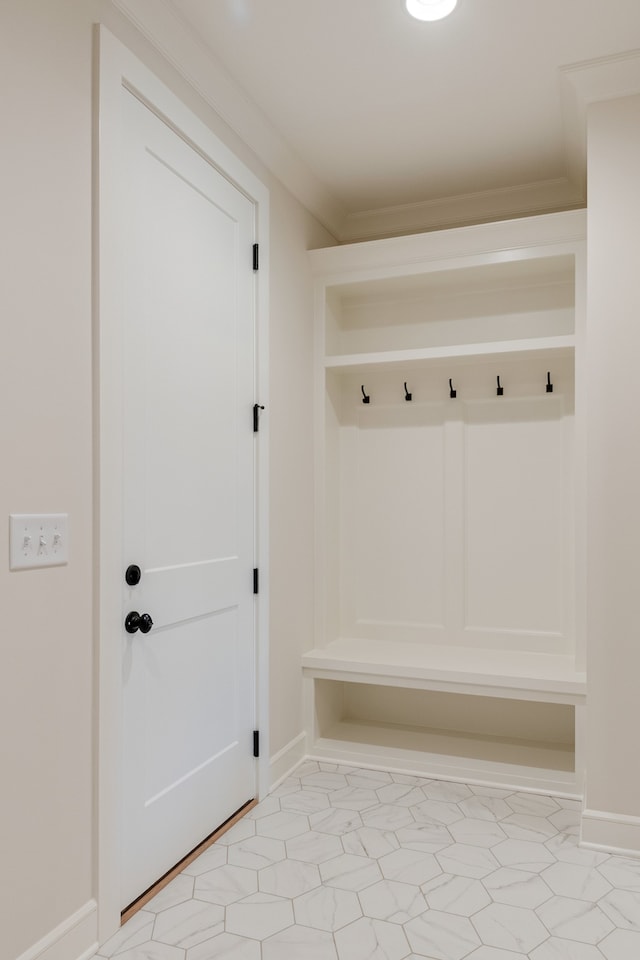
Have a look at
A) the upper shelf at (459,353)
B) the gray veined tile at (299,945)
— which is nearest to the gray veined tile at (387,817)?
the gray veined tile at (299,945)

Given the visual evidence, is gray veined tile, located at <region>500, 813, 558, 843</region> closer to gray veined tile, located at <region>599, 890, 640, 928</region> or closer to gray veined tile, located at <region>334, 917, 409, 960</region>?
gray veined tile, located at <region>599, 890, 640, 928</region>

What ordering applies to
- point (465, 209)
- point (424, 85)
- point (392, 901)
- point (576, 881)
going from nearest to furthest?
point (392, 901) < point (576, 881) < point (424, 85) < point (465, 209)

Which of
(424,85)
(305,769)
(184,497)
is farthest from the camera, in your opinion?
(305,769)

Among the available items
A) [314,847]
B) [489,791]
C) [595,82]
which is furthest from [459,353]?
[314,847]

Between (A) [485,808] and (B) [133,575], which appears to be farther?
(A) [485,808]

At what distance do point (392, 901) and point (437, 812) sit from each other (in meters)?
0.62

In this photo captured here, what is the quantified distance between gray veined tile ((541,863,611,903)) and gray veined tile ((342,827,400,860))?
488 millimetres

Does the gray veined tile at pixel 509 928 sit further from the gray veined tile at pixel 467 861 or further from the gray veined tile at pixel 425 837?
the gray veined tile at pixel 425 837

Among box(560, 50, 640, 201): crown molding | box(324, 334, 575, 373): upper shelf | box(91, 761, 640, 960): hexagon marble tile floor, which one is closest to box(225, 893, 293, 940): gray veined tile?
box(91, 761, 640, 960): hexagon marble tile floor

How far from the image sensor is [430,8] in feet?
6.49

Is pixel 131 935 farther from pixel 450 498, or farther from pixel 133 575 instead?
pixel 450 498

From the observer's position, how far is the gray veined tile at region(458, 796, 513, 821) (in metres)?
2.49

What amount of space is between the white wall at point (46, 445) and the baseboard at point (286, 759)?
108cm

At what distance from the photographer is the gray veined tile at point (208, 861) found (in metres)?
2.08
